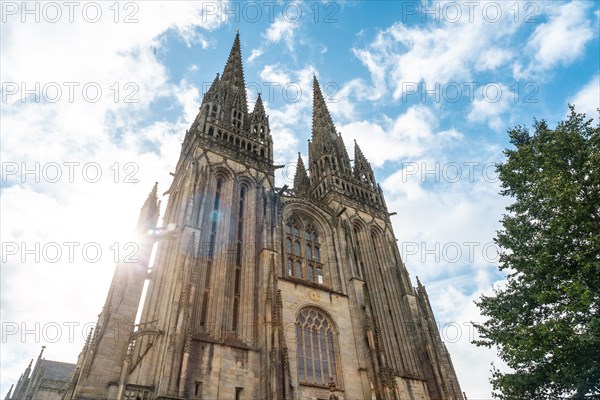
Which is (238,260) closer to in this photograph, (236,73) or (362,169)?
(362,169)

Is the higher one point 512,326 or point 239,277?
point 239,277

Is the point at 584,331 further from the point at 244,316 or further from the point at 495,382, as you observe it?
the point at 244,316

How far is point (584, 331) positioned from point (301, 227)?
19409 mm

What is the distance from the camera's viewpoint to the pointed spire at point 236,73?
3501cm

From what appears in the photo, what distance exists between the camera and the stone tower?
1711cm

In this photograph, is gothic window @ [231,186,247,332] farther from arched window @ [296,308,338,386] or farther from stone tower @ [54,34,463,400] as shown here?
arched window @ [296,308,338,386]

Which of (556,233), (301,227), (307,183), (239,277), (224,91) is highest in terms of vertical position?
(224,91)

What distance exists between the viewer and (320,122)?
43375 mm

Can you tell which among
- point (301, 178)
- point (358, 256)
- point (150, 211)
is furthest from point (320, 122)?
point (150, 211)

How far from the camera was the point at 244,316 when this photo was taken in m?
20.1

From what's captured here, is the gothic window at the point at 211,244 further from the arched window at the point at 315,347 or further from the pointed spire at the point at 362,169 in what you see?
the pointed spire at the point at 362,169

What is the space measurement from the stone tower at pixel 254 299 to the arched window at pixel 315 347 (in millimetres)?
66

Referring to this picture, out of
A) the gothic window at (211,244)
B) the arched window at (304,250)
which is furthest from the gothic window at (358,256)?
the gothic window at (211,244)

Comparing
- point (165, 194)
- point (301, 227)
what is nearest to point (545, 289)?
point (301, 227)
